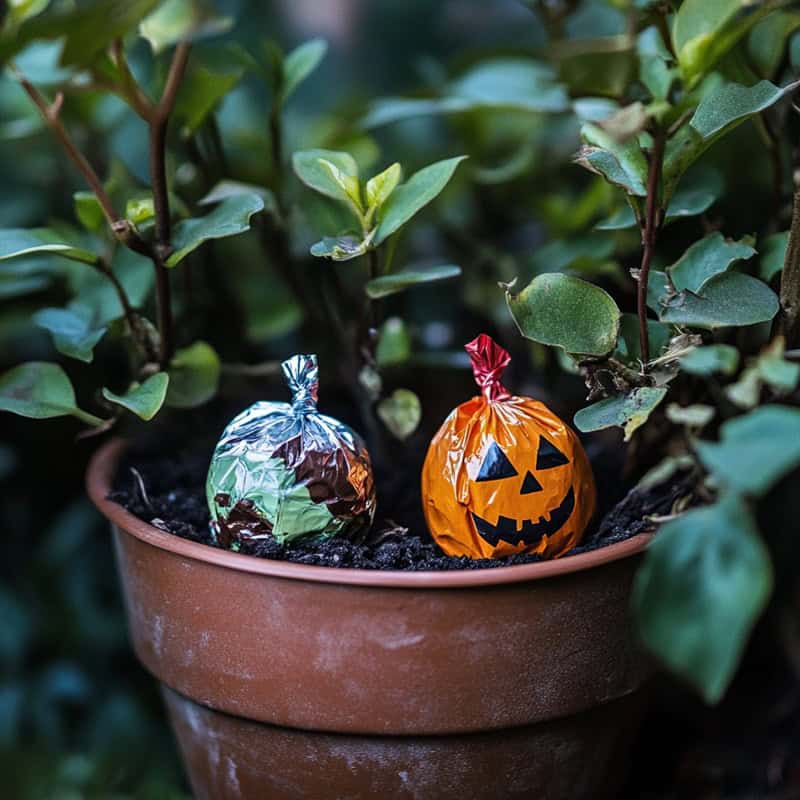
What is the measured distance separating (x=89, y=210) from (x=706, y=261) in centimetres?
51

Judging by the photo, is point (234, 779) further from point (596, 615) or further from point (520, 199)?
point (520, 199)

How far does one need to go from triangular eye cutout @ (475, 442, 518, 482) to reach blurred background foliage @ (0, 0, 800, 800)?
220 mm

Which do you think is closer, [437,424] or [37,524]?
[437,424]

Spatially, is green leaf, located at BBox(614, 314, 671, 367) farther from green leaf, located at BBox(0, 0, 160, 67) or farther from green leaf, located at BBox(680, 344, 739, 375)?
green leaf, located at BBox(0, 0, 160, 67)

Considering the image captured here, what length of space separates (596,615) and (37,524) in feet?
2.95

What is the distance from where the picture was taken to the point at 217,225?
2.50 feet

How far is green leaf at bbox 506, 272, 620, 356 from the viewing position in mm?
711

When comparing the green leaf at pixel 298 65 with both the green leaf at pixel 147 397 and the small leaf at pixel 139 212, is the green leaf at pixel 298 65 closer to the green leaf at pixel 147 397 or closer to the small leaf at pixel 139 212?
the small leaf at pixel 139 212

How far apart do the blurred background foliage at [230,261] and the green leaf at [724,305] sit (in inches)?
6.7

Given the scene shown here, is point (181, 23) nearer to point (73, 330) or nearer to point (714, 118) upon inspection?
point (73, 330)

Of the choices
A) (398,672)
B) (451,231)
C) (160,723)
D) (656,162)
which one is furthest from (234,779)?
(451,231)

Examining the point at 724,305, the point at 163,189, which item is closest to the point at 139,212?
the point at 163,189

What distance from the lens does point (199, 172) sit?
38.0 inches

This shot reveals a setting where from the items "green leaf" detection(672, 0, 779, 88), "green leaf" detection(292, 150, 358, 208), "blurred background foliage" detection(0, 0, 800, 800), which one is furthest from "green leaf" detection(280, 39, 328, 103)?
"green leaf" detection(672, 0, 779, 88)
